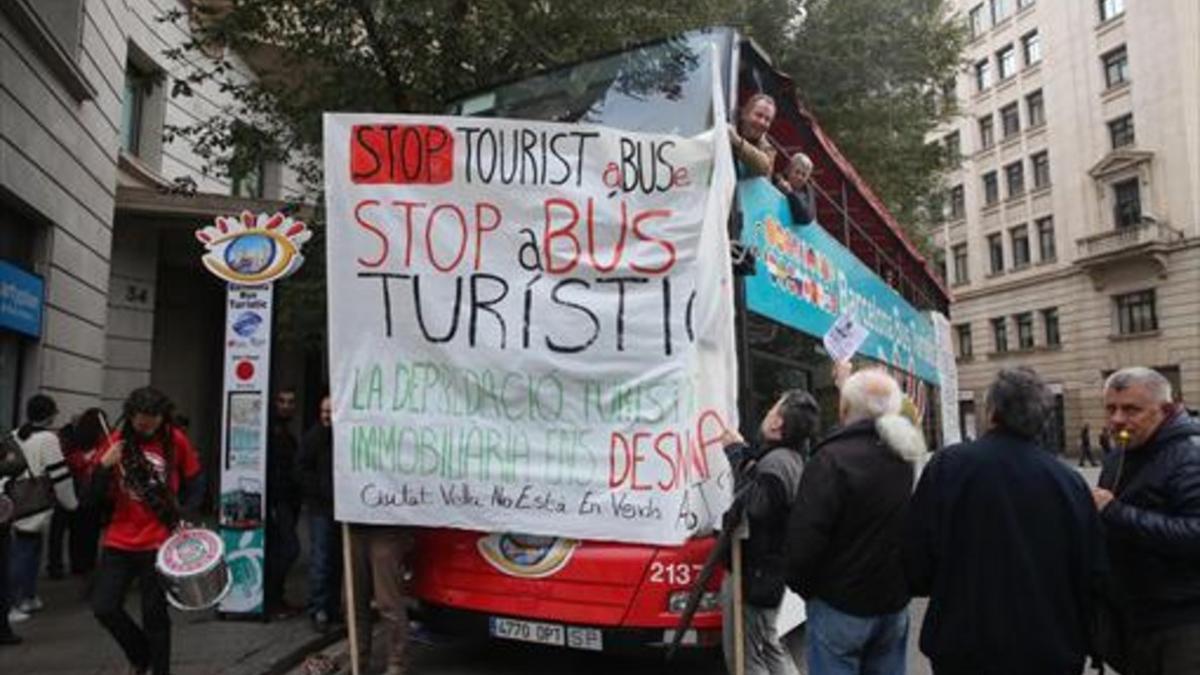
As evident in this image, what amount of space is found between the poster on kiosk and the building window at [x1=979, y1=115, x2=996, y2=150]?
1832 inches

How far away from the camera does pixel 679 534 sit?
539 cm

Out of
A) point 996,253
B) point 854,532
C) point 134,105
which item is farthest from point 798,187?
point 996,253

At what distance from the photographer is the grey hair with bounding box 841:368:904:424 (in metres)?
4.29

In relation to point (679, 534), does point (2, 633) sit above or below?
below

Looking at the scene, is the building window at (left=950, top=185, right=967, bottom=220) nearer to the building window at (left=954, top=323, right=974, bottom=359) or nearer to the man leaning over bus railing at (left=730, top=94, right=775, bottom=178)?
the building window at (left=954, top=323, right=974, bottom=359)

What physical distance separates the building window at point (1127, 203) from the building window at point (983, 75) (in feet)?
33.0

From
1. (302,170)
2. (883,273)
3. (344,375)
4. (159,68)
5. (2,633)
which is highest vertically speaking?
(159,68)

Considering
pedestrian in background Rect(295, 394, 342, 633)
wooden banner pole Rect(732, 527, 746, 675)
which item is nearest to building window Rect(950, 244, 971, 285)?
pedestrian in background Rect(295, 394, 342, 633)

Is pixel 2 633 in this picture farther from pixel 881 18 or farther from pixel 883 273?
pixel 881 18

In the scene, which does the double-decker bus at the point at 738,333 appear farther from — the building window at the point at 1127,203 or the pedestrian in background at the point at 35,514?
the building window at the point at 1127,203

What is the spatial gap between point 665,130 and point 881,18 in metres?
10.0

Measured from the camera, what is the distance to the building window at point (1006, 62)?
156ft

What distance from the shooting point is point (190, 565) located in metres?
5.89

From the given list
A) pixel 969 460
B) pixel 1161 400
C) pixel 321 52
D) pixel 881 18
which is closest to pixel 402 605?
pixel 969 460
